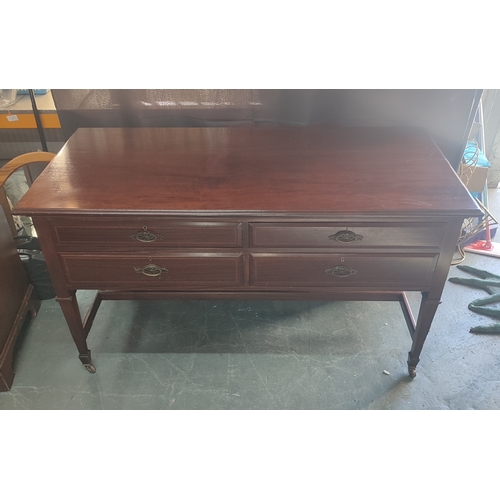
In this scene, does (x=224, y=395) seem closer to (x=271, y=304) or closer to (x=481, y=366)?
(x=271, y=304)

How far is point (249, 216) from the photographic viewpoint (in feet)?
4.94

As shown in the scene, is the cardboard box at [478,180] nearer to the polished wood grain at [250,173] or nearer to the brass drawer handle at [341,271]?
the polished wood grain at [250,173]

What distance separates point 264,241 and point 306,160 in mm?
403

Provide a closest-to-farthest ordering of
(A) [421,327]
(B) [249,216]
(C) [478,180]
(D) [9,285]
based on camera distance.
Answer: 1. (B) [249,216]
2. (A) [421,327]
3. (D) [9,285]
4. (C) [478,180]

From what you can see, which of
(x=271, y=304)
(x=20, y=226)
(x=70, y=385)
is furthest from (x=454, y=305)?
(x=20, y=226)

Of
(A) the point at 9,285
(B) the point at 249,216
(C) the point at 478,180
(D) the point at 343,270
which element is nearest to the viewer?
(B) the point at 249,216

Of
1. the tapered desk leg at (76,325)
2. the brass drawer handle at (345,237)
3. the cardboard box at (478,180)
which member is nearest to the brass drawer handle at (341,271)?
the brass drawer handle at (345,237)

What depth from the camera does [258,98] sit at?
2008 millimetres

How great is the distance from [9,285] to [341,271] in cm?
147

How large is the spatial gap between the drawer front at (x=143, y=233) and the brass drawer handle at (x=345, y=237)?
0.33 m

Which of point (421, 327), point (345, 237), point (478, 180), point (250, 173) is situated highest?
point (250, 173)

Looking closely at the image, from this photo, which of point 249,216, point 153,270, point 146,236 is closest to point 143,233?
point 146,236

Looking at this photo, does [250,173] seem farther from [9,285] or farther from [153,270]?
[9,285]

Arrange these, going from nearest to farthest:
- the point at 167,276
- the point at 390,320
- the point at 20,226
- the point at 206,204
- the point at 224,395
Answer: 1. the point at 206,204
2. the point at 167,276
3. the point at 224,395
4. the point at 390,320
5. the point at 20,226
